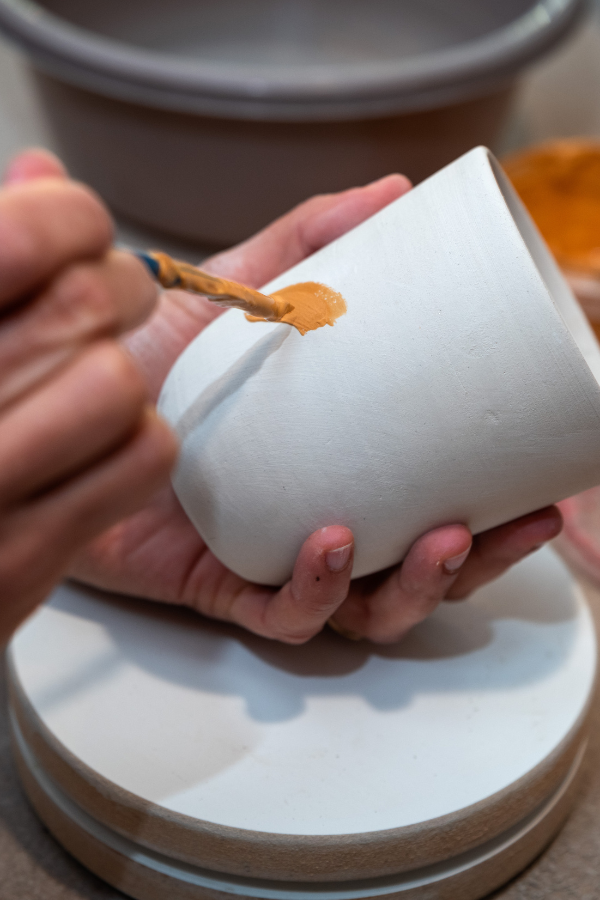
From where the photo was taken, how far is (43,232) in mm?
232

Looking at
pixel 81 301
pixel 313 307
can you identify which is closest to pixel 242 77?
pixel 313 307

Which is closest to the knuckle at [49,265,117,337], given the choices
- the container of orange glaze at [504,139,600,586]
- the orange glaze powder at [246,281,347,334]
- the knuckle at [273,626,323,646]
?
the orange glaze powder at [246,281,347,334]

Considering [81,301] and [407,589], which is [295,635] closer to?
[407,589]

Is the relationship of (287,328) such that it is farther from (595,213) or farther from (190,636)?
(595,213)

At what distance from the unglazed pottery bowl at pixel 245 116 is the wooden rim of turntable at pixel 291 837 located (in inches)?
21.6

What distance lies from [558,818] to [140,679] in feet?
0.82

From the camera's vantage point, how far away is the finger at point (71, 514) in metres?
0.25

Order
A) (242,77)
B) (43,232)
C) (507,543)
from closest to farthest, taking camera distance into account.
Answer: (43,232)
(507,543)
(242,77)

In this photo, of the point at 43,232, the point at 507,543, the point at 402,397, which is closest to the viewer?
the point at 43,232

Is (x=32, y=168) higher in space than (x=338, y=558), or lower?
higher

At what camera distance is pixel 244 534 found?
1.31 ft

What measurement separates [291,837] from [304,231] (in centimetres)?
32

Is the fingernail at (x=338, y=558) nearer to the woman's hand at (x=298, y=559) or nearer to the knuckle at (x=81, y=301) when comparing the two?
the woman's hand at (x=298, y=559)

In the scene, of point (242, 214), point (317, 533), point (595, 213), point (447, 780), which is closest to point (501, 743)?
point (447, 780)
